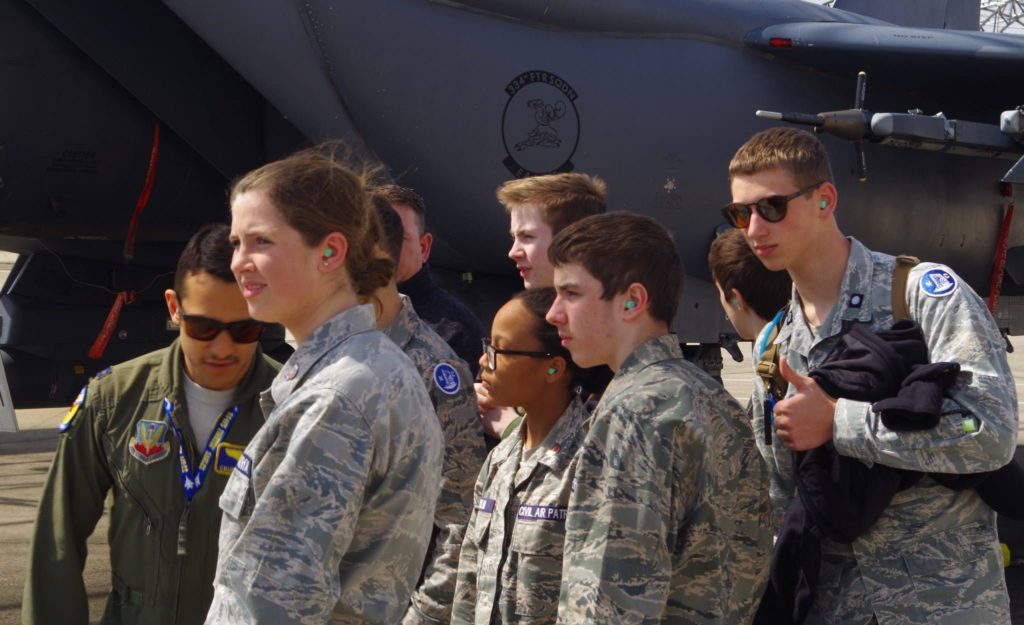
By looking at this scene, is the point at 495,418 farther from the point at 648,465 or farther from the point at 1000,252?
the point at 1000,252

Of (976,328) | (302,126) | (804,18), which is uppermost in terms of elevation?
(804,18)

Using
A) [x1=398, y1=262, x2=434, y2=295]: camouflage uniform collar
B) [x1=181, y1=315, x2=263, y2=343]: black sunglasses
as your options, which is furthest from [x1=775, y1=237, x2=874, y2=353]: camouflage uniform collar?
[x1=398, y1=262, x2=434, y2=295]: camouflage uniform collar

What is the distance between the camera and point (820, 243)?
2.88m

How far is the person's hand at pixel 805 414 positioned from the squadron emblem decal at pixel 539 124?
516cm

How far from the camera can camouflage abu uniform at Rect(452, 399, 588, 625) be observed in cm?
274

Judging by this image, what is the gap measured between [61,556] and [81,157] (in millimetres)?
4927

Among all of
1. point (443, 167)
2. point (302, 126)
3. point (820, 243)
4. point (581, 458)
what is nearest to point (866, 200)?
point (443, 167)

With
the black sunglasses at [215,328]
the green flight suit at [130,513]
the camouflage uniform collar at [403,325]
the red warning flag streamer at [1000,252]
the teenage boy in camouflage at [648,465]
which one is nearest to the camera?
the teenage boy in camouflage at [648,465]

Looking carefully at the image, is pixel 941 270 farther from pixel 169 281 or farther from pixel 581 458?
pixel 169 281

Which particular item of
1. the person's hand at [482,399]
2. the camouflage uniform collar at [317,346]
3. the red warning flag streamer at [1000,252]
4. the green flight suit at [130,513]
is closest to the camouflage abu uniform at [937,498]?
the person's hand at [482,399]

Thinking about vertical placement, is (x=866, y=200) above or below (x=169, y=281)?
above

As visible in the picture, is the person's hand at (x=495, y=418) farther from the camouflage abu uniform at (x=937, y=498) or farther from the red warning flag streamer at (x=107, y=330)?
the red warning flag streamer at (x=107, y=330)

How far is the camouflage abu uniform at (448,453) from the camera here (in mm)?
3271

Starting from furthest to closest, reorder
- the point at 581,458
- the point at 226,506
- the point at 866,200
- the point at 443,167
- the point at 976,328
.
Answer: the point at 866,200
the point at 443,167
the point at 976,328
the point at 581,458
the point at 226,506
